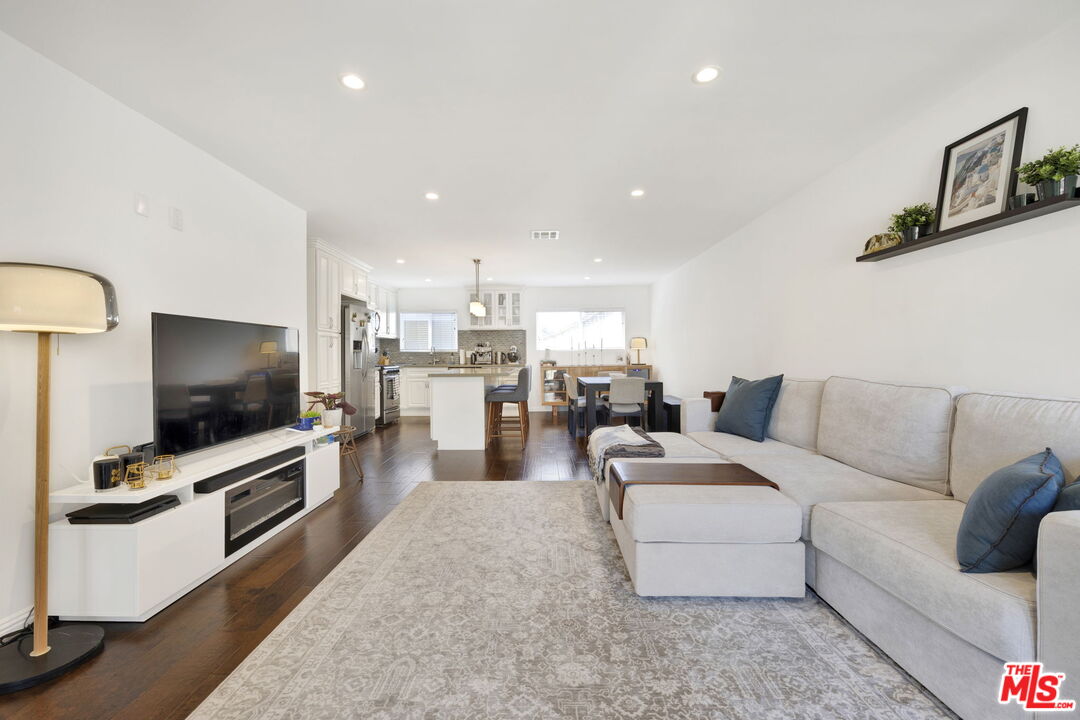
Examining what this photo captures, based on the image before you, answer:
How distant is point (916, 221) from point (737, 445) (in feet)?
5.53

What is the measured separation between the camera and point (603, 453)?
2746 millimetres

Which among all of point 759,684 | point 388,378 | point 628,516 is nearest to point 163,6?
point 628,516

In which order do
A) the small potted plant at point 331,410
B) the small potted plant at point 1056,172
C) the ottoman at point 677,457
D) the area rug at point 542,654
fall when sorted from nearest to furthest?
the area rug at point 542,654, the small potted plant at point 1056,172, the ottoman at point 677,457, the small potted plant at point 331,410

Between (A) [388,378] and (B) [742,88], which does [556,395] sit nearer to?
(A) [388,378]

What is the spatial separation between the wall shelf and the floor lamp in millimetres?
3905

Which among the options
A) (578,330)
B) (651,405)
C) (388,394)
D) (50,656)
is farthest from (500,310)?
(50,656)

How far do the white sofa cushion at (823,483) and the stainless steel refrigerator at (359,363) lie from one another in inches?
172

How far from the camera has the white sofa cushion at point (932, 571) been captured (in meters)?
1.09

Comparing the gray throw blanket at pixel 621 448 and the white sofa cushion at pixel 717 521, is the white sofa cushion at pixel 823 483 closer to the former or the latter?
the white sofa cushion at pixel 717 521

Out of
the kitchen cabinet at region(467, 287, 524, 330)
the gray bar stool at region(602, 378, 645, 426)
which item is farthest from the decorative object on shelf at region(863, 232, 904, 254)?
the kitchen cabinet at region(467, 287, 524, 330)

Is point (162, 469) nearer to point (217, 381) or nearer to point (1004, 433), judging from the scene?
point (217, 381)

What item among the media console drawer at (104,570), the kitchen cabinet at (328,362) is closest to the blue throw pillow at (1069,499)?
the media console drawer at (104,570)

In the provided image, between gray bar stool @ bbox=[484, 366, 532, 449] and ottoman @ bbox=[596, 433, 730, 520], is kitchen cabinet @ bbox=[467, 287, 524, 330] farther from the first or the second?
ottoman @ bbox=[596, 433, 730, 520]

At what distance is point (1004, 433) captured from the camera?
5.39 feet
